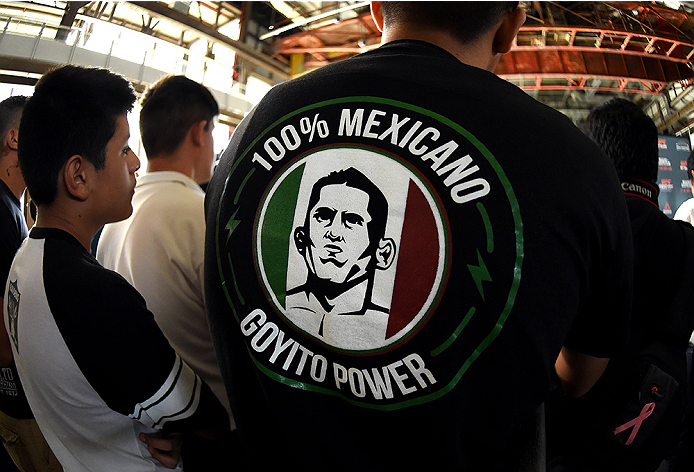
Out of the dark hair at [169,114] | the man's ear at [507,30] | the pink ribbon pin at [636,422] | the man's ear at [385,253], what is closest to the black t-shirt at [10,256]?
the dark hair at [169,114]

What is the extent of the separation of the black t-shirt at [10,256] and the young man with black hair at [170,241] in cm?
40

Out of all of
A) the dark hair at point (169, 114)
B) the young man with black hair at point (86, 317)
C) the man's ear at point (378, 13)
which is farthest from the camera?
the dark hair at point (169, 114)

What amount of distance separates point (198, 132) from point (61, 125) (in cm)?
74

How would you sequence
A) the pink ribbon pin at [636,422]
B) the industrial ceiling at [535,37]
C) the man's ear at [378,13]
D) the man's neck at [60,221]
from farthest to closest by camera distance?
the industrial ceiling at [535,37]
the pink ribbon pin at [636,422]
the man's neck at [60,221]
the man's ear at [378,13]

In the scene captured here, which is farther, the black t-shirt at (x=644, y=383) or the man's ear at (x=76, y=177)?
the black t-shirt at (x=644, y=383)

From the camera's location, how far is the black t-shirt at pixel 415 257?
61cm

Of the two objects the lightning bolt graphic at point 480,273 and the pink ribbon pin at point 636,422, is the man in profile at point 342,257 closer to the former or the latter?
the lightning bolt graphic at point 480,273

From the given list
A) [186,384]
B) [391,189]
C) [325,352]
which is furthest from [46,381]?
[391,189]

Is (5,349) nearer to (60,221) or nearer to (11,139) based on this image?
(60,221)

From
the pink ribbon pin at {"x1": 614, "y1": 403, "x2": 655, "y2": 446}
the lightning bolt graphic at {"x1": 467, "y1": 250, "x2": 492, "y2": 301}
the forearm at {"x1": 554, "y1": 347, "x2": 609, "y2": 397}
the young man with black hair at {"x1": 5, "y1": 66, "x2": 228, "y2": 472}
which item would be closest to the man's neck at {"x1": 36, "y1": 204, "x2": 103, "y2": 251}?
the young man with black hair at {"x1": 5, "y1": 66, "x2": 228, "y2": 472}

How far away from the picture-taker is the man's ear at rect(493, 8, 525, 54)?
76 centimetres

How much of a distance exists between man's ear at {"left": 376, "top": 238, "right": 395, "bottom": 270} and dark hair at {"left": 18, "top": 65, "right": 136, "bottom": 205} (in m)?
0.92

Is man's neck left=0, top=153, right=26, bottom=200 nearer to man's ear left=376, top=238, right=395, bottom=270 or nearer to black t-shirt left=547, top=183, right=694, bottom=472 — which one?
man's ear left=376, top=238, right=395, bottom=270

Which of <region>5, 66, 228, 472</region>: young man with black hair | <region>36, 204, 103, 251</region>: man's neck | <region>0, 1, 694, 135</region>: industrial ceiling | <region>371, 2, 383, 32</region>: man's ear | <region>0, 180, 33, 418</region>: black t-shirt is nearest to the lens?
<region>371, 2, 383, 32</region>: man's ear
